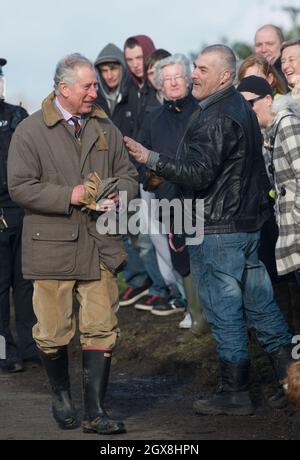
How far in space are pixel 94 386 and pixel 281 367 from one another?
1.40 m

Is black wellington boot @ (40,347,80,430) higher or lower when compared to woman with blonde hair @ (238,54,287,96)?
lower

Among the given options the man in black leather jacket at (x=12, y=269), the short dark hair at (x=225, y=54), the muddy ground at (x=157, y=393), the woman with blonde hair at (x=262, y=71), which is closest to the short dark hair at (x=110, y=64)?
the man in black leather jacket at (x=12, y=269)

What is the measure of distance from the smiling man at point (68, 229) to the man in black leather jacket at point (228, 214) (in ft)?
1.31

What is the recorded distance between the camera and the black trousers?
388 inches

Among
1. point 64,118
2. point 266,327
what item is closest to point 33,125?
point 64,118

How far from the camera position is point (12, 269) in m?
10.0

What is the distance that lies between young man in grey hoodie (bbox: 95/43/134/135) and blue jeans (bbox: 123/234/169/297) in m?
1.24

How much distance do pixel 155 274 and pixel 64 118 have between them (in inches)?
176

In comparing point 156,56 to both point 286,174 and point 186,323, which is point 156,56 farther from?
point 286,174

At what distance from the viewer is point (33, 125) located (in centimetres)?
748

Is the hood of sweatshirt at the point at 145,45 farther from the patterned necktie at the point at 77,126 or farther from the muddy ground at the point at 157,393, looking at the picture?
the patterned necktie at the point at 77,126

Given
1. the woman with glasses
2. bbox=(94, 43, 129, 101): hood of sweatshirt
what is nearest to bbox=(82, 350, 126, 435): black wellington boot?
the woman with glasses

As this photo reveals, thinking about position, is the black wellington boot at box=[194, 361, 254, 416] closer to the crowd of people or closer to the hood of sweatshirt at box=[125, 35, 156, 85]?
the crowd of people

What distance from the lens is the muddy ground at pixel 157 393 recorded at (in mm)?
7410
